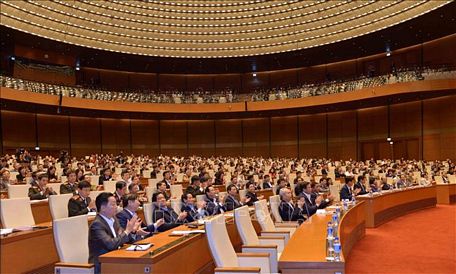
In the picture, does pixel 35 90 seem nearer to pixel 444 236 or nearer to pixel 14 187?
pixel 14 187

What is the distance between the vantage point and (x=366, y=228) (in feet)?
38.8

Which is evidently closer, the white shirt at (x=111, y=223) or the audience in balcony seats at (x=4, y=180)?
the white shirt at (x=111, y=223)

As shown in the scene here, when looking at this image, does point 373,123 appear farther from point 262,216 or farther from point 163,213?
point 163,213

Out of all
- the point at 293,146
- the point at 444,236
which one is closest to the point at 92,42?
the point at 293,146

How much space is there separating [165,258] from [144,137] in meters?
28.8

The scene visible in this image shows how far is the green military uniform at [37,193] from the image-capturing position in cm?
923

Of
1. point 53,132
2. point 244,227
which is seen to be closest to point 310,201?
point 244,227

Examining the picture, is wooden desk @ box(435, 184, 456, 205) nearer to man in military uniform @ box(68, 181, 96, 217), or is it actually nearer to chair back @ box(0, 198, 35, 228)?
man in military uniform @ box(68, 181, 96, 217)

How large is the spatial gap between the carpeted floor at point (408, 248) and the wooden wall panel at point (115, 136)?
22280 millimetres

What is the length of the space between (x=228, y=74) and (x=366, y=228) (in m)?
24.4

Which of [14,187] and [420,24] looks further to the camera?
[420,24]

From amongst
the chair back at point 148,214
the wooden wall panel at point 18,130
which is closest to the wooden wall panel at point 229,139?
the wooden wall panel at point 18,130

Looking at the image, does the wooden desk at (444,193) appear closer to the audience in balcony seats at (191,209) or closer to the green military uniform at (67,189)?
the audience in balcony seats at (191,209)

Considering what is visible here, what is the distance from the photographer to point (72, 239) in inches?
197
